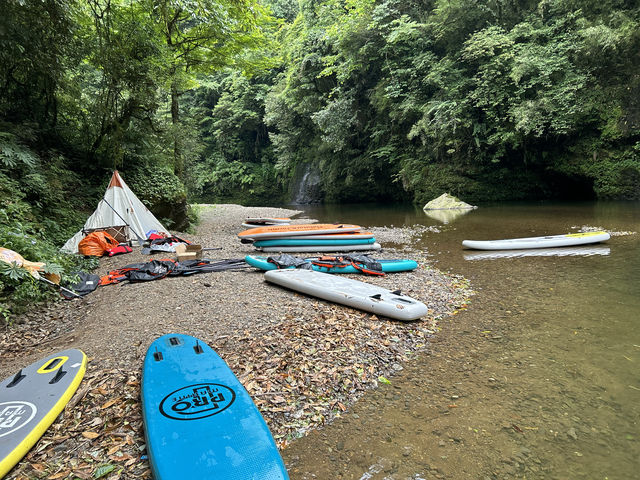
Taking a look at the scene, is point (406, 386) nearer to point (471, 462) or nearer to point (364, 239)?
point (471, 462)

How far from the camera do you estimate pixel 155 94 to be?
28.6ft

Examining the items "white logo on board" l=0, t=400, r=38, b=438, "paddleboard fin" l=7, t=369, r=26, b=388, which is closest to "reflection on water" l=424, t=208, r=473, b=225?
"paddleboard fin" l=7, t=369, r=26, b=388

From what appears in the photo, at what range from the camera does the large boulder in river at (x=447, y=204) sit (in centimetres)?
1709

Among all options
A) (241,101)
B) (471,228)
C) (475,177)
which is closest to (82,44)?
(471,228)

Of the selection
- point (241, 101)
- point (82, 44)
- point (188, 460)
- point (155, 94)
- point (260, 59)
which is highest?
point (241, 101)

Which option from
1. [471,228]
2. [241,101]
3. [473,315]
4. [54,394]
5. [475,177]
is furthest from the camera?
[241,101]

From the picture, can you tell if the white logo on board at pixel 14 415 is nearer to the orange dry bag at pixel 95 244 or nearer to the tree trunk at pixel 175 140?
the orange dry bag at pixel 95 244

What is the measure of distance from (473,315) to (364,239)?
399cm

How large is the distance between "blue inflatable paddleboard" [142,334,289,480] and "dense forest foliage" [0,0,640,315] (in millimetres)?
2497

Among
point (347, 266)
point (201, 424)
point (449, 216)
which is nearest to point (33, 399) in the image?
point (201, 424)

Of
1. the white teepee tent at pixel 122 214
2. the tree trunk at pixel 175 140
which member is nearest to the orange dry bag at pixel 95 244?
the white teepee tent at pixel 122 214

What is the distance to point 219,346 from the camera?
317cm

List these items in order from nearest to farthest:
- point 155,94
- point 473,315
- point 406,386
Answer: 1. point 406,386
2. point 473,315
3. point 155,94

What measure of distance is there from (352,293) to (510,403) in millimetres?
2096
